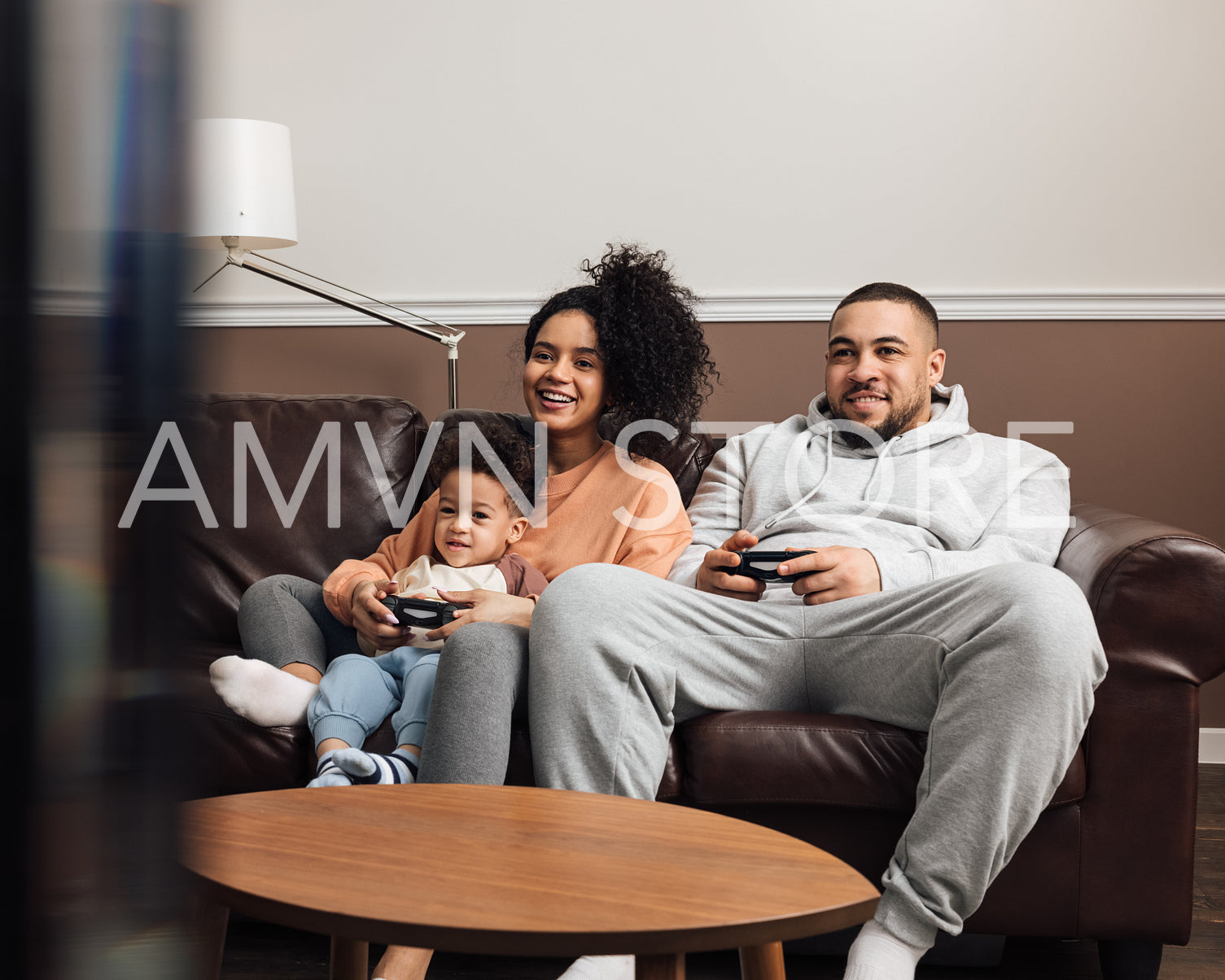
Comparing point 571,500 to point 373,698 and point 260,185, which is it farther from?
point 260,185

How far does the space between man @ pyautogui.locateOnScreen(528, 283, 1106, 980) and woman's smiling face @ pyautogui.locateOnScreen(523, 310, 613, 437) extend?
276 millimetres

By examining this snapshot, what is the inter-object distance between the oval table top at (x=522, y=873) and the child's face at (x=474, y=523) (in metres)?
0.81

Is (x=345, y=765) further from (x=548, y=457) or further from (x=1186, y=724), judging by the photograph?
(x=1186, y=724)

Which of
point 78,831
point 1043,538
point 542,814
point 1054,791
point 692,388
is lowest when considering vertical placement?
point 1054,791

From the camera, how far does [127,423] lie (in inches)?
7.0

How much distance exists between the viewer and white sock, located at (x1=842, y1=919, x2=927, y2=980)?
110cm

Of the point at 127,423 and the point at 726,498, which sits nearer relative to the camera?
the point at 127,423

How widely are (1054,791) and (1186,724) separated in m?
0.22

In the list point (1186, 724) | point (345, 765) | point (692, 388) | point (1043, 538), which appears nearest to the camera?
point (345, 765)

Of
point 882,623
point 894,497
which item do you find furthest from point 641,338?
point 882,623

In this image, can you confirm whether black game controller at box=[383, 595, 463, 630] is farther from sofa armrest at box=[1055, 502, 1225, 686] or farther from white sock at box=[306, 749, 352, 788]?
sofa armrest at box=[1055, 502, 1225, 686]

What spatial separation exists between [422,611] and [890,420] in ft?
3.05

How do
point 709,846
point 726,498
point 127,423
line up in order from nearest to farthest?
point 127,423
point 709,846
point 726,498

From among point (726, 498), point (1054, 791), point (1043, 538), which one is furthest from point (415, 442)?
point (1054, 791)
